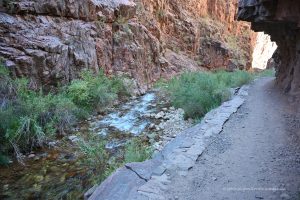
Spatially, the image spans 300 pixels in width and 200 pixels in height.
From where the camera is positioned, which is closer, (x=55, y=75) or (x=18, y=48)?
(x=18, y=48)

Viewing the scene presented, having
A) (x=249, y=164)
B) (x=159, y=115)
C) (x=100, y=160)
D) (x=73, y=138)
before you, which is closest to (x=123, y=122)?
(x=159, y=115)

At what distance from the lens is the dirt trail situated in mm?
3904

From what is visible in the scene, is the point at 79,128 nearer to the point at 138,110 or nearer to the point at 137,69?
the point at 138,110

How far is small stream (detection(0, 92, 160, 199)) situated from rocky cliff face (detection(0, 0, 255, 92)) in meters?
3.09

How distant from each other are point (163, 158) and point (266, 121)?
10.9 feet

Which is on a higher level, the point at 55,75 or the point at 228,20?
the point at 228,20

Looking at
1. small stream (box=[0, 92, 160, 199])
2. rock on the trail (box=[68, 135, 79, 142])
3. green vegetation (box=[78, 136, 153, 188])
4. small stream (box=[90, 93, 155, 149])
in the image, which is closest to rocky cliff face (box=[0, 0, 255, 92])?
small stream (box=[90, 93, 155, 149])

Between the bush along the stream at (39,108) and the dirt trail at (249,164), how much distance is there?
4.83 meters

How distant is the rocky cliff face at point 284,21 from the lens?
685 cm

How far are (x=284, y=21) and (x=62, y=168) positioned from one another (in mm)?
6428

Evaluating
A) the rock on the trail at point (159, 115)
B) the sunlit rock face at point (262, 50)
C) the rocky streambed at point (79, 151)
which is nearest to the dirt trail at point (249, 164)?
the rocky streambed at point (79, 151)

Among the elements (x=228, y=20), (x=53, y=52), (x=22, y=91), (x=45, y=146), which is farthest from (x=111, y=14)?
(x=228, y=20)

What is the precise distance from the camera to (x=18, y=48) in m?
10.9

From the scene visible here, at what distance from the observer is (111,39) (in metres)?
15.7
